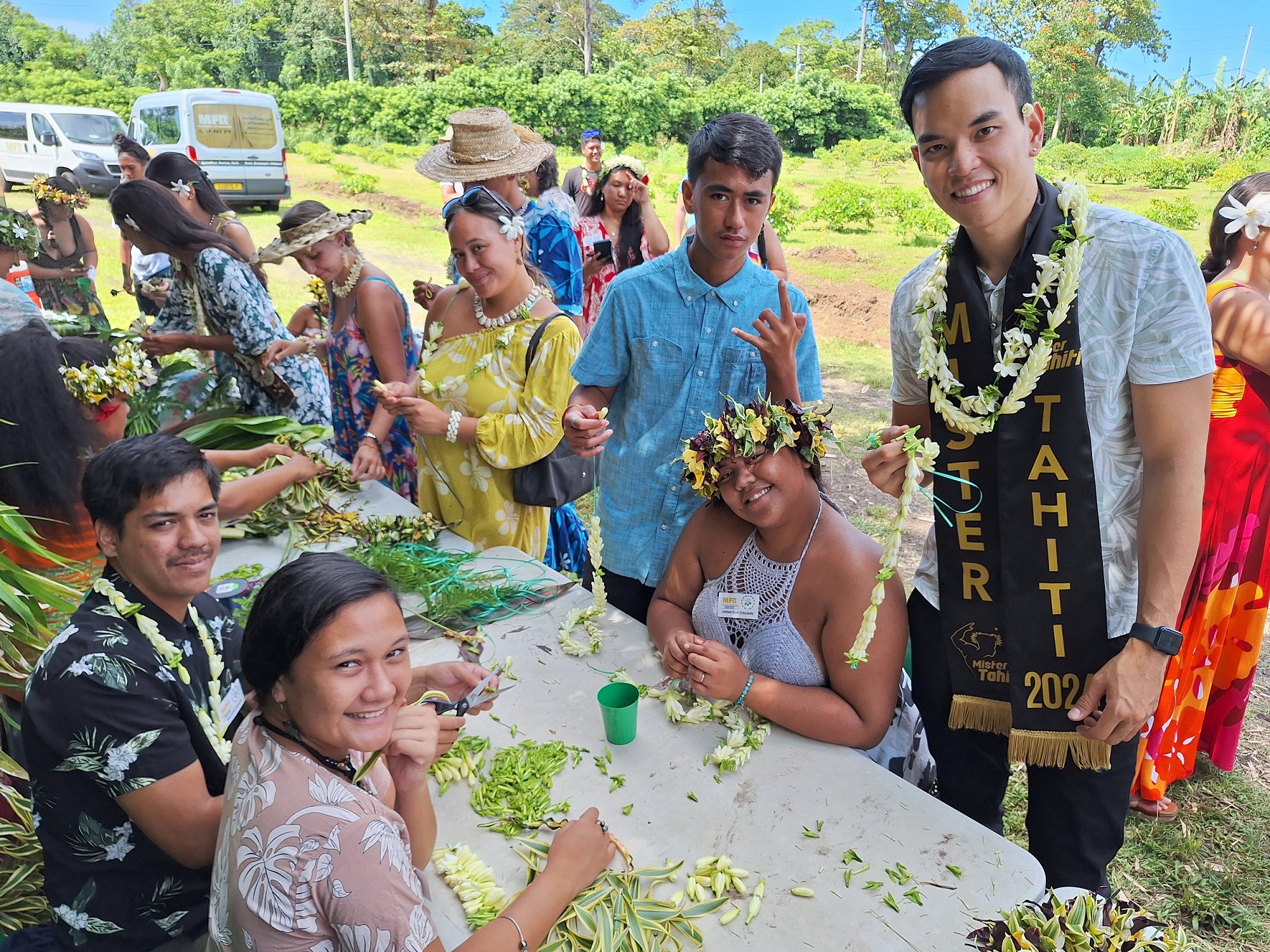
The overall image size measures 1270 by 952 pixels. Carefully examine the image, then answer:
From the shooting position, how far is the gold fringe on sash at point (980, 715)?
209cm

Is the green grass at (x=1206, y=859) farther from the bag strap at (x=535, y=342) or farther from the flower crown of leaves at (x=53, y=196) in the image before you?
the flower crown of leaves at (x=53, y=196)

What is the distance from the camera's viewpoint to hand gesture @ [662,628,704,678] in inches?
86.4

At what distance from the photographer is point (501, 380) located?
127 inches

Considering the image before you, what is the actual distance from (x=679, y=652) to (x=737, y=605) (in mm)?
249

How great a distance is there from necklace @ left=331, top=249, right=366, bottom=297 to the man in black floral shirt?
2277 millimetres

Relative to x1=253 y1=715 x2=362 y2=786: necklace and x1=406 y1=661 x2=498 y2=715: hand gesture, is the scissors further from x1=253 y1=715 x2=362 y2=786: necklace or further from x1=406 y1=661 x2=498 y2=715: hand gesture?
x1=253 y1=715 x2=362 y2=786: necklace

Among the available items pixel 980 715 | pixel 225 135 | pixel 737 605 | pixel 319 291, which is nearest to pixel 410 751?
pixel 737 605

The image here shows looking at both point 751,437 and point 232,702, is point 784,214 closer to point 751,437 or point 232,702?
point 751,437

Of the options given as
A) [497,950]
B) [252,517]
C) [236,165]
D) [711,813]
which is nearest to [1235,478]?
[711,813]

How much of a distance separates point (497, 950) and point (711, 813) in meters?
0.57

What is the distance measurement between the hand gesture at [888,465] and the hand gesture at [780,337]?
21.3 inches

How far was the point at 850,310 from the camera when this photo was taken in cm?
1107

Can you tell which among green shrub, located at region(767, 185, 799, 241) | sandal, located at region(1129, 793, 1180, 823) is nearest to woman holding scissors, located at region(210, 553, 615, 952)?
sandal, located at region(1129, 793, 1180, 823)

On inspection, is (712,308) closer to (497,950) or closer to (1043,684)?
(1043,684)
